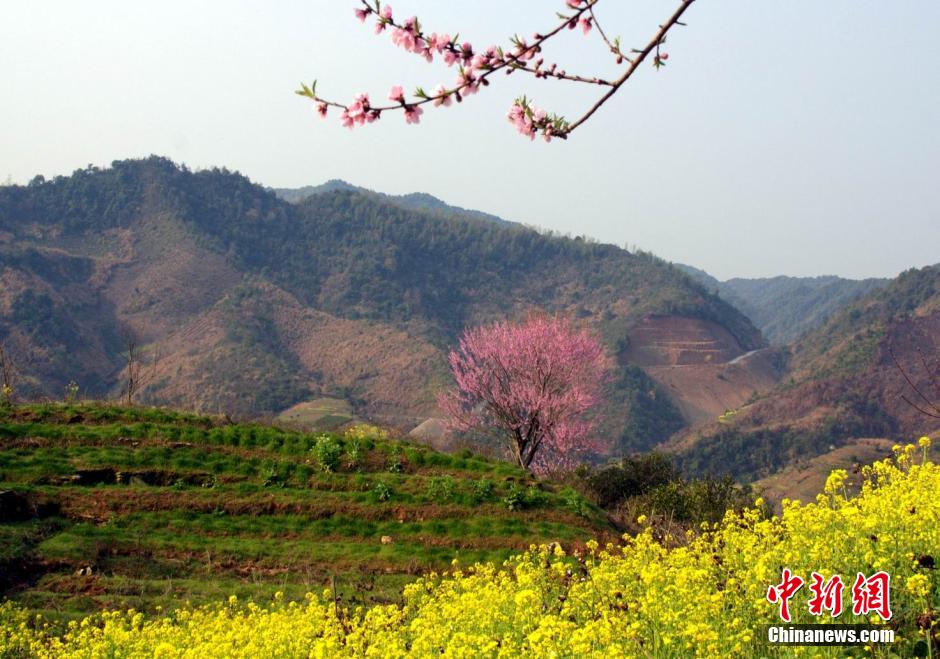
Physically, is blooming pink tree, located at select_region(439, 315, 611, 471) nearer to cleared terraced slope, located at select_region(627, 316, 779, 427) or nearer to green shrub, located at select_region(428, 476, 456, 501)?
green shrub, located at select_region(428, 476, 456, 501)

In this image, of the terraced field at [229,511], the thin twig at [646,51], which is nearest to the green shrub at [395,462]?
the terraced field at [229,511]

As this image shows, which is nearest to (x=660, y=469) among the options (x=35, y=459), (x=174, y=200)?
(x=35, y=459)

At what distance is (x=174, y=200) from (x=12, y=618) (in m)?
113

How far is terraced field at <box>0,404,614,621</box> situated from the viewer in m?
16.5

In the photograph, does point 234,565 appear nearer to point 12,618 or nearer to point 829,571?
point 12,618

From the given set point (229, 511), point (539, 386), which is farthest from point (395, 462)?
point (539, 386)

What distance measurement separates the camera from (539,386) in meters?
32.7

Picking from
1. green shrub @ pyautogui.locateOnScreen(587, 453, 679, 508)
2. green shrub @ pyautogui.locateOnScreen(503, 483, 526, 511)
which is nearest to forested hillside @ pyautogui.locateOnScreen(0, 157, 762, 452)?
green shrub @ pyautogui.locateOnScreen(587, 453, 679, 508)

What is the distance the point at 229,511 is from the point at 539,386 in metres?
14.8

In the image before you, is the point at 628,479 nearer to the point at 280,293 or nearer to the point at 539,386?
the point at 539,386

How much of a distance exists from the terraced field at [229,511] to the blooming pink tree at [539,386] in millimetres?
6001

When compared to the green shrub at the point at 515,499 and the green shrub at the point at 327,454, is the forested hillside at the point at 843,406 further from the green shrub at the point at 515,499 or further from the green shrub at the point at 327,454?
the green shrub at the point at 327,454

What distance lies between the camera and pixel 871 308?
101 m

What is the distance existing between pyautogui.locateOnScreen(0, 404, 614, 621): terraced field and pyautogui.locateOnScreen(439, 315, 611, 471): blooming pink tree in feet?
19.7
